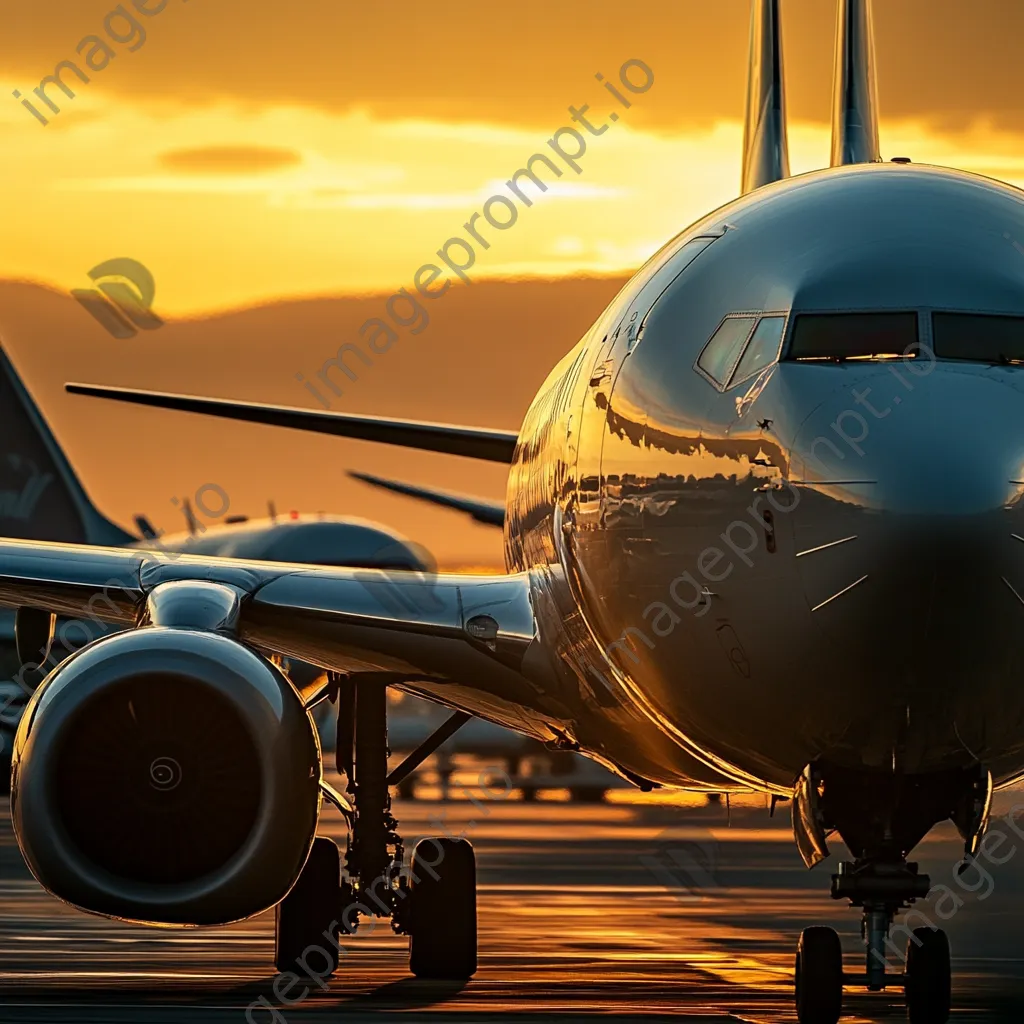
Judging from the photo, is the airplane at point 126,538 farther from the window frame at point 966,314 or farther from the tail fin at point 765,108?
the window frame at point 966,314

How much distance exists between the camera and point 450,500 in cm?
2131

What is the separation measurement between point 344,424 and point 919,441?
9133 millimetres

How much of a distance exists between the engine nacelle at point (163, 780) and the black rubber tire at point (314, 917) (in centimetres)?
368

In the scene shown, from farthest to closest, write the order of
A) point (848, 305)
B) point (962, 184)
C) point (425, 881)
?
point (425, 881) → point (962, 184) → point (848, 305)

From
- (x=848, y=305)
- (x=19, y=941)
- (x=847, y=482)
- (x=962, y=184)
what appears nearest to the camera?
(x=847, y=482)

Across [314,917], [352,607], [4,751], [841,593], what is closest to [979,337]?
[841,593]

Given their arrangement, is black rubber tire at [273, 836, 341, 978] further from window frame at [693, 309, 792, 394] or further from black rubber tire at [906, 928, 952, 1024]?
window frame at [693, 309, 792, 394]

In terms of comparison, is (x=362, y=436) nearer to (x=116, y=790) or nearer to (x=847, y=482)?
(x=116, y=790)

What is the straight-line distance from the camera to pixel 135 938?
17391 millimetres

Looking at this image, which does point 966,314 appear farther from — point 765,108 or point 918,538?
point 765,108

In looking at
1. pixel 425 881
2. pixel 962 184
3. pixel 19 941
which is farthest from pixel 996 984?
pixel 19 941

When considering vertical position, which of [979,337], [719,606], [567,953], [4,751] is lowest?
[567,953]

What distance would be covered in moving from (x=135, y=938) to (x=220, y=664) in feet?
21.1

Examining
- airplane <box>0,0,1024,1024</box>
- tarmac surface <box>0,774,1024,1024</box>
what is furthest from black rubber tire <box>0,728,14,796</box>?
airplane <box>0,0,1024,1024</box>
